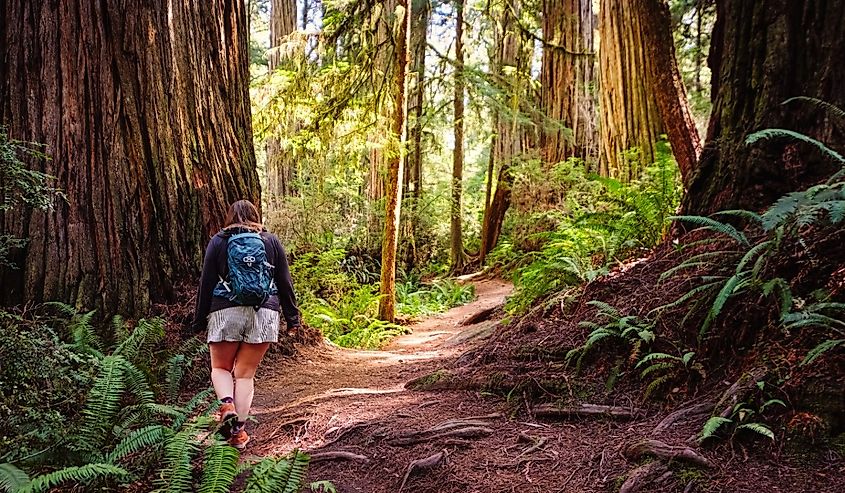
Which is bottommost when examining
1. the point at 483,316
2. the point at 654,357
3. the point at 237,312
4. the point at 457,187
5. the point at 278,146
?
the point at 483,316

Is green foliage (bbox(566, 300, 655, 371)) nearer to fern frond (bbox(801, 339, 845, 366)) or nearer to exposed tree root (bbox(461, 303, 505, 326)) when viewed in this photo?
fern frond (bbox(801, 339, 845, 366))

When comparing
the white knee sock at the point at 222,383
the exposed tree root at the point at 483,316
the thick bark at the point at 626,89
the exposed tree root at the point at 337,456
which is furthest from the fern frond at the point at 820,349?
the exposed tree root at the point at 483,316

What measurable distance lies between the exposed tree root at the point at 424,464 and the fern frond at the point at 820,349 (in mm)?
1749

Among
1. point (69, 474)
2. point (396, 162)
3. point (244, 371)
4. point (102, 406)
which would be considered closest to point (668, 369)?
point (244, 371)

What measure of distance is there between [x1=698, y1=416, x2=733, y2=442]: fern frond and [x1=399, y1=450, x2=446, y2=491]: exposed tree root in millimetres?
1257

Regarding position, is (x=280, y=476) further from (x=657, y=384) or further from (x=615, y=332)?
(x=615, y=332)

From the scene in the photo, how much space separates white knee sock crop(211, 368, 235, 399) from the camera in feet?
12.6

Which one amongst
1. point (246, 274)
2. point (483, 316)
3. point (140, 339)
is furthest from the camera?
point (483, 316)

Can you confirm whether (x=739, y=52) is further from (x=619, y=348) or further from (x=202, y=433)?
(x=202, y=433)

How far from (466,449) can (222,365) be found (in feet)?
5.89

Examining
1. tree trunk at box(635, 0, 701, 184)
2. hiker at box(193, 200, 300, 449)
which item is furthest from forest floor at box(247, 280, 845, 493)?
tree trunk at box(635, 0, 701, 184)

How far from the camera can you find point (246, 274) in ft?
12.5

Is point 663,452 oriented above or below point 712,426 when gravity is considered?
below

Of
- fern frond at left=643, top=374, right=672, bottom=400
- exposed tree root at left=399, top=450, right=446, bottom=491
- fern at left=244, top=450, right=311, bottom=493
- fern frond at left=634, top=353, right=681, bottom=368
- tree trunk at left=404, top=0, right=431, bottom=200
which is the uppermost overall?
tree trunk at left=404, top=0, right=431, bottom=200
